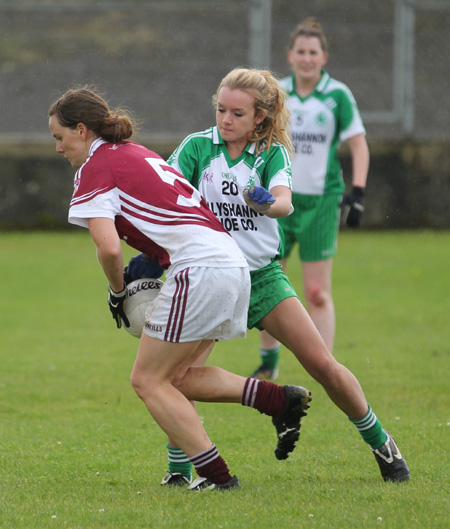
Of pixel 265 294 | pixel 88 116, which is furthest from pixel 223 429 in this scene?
pixel 88 116

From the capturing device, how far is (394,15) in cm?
1675

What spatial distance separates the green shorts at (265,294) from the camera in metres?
4.34

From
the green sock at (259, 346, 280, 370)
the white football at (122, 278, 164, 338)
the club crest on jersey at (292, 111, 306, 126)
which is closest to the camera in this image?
the white football at (122, 278, 164, 338)

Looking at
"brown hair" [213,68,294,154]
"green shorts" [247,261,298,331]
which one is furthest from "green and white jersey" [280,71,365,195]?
"green shorts" [247,261,298,331]

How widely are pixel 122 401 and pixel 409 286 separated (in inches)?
221

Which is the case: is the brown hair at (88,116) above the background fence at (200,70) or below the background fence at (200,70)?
above

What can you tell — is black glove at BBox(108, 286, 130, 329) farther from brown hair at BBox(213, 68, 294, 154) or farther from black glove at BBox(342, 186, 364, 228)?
black glove at BBox(342, 186, 364, 228)

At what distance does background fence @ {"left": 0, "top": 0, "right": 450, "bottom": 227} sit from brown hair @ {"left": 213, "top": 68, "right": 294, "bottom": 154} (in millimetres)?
11065

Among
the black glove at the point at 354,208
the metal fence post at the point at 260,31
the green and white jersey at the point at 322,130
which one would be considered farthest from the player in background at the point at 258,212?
the metal fence post at the point at 260,31

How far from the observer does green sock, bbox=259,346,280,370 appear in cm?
691

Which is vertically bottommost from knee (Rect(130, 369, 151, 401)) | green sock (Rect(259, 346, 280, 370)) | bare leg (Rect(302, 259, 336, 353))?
green sock (Rect(259, 346, 280, 370))

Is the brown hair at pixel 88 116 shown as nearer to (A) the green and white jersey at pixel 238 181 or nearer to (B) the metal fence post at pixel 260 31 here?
(A) the green and white jersey at pixel 238 181

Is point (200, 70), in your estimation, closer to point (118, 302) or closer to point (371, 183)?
point (371, 183)

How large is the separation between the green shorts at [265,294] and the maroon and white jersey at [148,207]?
1.12 feet
